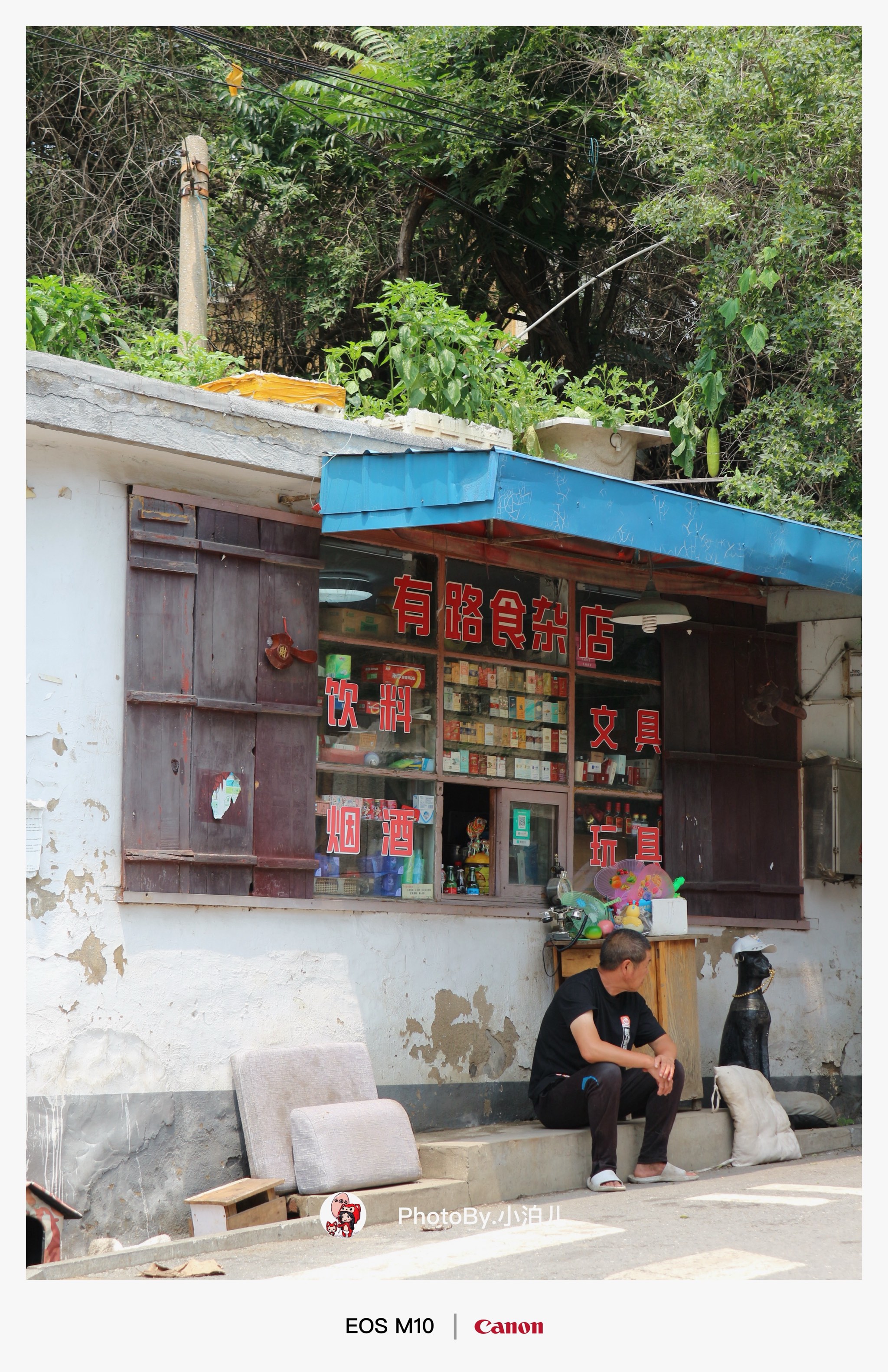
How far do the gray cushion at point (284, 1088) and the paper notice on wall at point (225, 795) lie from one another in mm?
1151

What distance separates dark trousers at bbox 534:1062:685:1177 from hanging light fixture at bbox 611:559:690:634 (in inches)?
95.5

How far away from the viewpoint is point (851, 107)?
9.23 m

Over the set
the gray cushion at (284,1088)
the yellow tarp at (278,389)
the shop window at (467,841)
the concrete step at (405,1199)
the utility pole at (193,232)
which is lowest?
the concrete step at (405,1199)

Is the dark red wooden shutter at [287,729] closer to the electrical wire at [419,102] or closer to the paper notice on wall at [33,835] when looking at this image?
the paper notice on wall at [33,835]

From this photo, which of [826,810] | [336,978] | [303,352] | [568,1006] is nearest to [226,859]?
[336,978]

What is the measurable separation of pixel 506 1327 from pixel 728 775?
196 inches

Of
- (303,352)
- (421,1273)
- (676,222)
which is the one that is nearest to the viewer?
(421,1273)

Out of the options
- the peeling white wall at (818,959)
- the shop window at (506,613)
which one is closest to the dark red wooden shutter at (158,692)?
the shop window at (506,613)

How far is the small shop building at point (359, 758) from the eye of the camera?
5.80m

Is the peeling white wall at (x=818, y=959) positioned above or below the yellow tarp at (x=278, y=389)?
below

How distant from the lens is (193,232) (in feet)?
31.8

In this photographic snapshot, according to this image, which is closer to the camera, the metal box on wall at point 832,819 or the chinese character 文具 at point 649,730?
the chinese character 文具 at point 649,730

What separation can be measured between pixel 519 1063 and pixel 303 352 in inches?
348

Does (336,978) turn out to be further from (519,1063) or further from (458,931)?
(519,1063)
